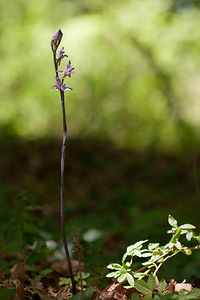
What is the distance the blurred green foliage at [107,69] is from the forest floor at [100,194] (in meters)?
0.68

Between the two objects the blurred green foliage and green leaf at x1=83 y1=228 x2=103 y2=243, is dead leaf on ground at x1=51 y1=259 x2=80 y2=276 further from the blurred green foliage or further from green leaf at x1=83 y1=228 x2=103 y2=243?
the blurred green foliage

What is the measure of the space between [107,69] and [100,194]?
2547mm

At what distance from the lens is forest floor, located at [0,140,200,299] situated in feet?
5.95

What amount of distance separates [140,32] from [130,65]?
1067 millimetres

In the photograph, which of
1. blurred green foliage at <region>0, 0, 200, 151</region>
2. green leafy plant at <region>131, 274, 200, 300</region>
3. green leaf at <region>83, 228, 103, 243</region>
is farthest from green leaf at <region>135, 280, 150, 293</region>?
blurred green foliage at <region>0, 0, 200, 151</region>

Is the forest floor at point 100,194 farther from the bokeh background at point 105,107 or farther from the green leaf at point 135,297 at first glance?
the green leaf at point 135,297

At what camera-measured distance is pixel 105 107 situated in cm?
702

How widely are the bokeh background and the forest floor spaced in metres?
0.02

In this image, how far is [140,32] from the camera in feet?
16.0

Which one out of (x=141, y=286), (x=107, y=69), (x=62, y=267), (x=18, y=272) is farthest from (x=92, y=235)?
(x=107, y=69)

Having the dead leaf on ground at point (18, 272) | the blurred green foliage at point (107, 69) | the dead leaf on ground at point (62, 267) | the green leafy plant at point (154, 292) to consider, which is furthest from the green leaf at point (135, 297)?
the blurred green foliage at point (107, 69)

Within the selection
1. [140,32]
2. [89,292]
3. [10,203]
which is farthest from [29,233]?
[140,32]

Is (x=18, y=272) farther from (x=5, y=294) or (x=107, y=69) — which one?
(x=107, y=69)

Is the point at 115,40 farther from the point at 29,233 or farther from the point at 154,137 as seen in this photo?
the point at 29,233
